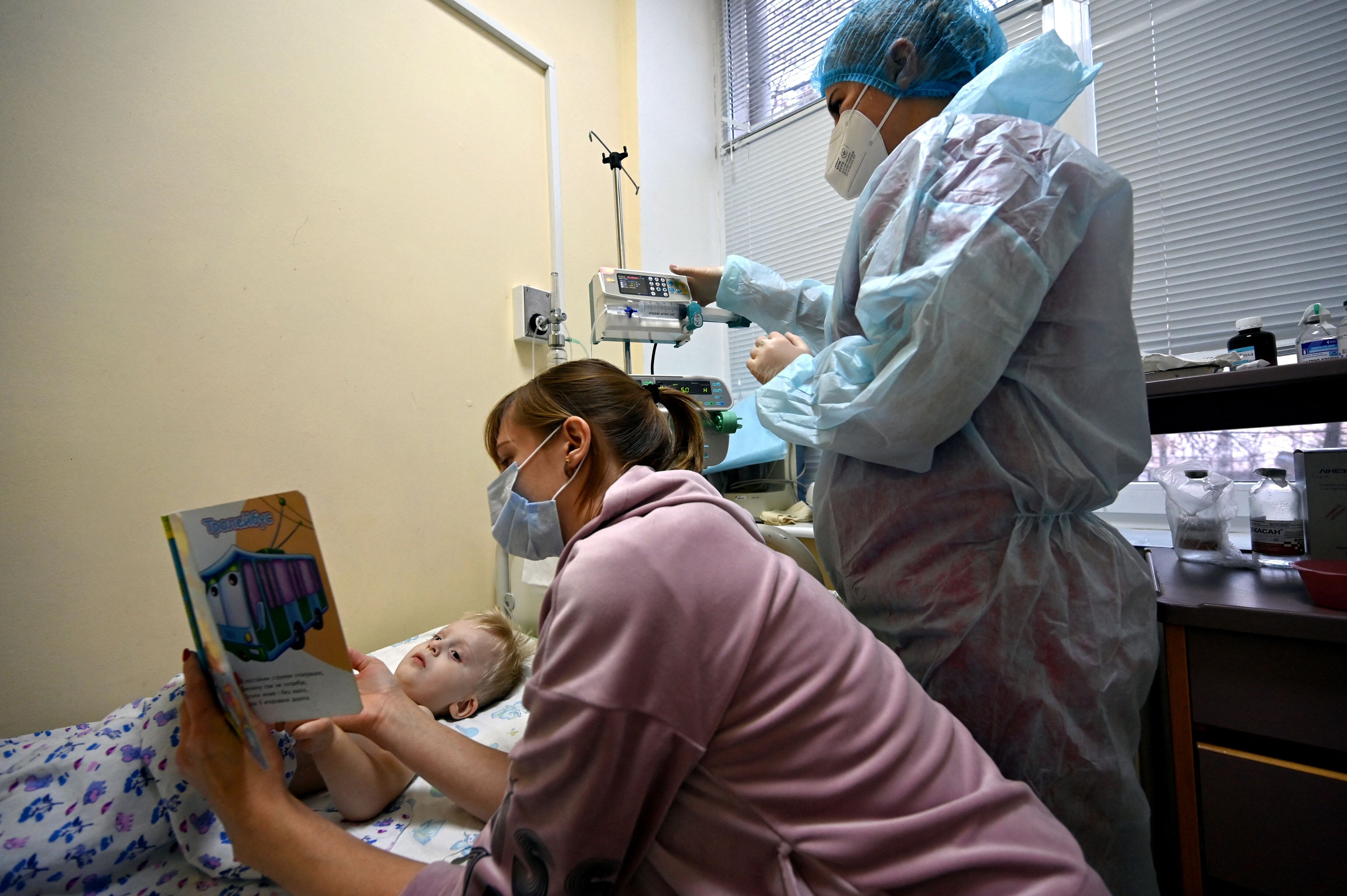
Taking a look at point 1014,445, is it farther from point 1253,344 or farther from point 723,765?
point 1253,344

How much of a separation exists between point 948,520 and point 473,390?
4.71 ft

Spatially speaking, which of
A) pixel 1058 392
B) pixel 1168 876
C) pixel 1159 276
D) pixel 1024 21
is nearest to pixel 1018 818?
pixel 1058 392

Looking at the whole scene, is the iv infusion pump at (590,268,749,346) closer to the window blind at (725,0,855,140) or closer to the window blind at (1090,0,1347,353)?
the window blind at (1090,0,1347,353)

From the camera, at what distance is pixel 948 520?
92 centimetres

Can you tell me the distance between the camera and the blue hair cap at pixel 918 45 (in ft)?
3.59

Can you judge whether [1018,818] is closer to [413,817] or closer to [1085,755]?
[1085,755]

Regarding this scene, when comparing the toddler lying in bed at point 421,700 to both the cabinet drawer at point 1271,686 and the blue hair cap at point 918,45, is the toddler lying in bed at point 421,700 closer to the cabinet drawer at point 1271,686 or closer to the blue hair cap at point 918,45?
the cabinet drawer at point 1271,686

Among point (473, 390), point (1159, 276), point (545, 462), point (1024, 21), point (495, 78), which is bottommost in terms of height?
point (545, 462)

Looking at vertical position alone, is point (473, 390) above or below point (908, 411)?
above

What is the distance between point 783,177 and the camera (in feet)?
8.81

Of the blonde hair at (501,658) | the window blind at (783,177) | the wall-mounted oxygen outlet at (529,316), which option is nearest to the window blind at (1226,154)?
the window blind at (783,177)

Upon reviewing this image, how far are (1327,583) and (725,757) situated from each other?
1.00 metres

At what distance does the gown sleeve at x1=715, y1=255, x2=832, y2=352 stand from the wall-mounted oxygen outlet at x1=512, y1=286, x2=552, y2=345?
2.55 feet

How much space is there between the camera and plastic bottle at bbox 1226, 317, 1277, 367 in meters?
1.35
